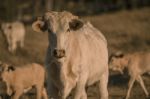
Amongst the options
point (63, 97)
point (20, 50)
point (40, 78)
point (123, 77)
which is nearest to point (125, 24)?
point (20, 50)

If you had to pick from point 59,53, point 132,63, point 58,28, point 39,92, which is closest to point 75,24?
point 58,28

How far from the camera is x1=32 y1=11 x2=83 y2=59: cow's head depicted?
897 centimetres

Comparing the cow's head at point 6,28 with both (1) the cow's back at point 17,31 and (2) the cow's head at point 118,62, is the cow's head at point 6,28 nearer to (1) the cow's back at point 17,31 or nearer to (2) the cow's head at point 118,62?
(1) the cow's back at point 17,31

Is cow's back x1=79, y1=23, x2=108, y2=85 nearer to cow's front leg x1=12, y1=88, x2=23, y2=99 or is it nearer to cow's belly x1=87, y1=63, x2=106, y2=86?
cow's belly x1=87, y1=63, x2=106, y2=86

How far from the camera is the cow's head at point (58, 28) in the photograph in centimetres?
897

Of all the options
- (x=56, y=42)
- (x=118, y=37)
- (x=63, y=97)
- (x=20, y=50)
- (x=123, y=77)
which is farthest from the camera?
(x=118, y=37)

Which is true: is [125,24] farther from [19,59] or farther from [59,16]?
[59,16]

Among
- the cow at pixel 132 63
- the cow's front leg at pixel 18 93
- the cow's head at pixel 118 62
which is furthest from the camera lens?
the cow's head at pixel 118 62

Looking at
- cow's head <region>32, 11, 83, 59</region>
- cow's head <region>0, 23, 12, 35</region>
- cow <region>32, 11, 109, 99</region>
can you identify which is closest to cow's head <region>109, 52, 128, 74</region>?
cow <region>32, 11, 109, 99</region>


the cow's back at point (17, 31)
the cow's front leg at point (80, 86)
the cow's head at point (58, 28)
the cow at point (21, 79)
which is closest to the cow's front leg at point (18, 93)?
the cow at point (21, 79)

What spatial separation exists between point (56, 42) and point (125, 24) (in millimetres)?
27330

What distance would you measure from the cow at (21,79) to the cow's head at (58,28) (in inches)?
213

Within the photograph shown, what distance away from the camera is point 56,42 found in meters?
8.98

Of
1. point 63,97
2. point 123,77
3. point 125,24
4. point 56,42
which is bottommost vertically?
point 125,24
